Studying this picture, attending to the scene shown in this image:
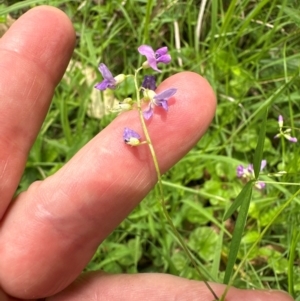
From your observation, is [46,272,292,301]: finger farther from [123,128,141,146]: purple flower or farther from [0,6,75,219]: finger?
[123,128,141,146]: purple flower

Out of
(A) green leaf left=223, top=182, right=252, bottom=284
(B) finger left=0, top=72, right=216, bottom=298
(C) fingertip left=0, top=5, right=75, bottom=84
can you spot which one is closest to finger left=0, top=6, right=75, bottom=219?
(C) fingertip left=0, top=5, right=75, bottom=84

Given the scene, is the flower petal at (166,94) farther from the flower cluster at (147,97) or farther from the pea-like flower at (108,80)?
the pea-like flower at (108,80)

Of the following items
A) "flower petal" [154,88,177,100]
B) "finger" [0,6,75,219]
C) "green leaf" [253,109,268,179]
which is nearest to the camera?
"green leaf" [253,109,268,179]

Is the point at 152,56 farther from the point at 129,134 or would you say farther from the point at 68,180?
the point at 68,180

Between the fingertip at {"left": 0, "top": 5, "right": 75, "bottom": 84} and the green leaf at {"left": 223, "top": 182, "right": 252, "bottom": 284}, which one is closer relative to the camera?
the green leaf at {"left": 223, "top": 182, "right": 252, "bottom": 284}

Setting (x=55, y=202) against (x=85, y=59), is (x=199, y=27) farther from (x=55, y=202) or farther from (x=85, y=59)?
(x=55, y=202)

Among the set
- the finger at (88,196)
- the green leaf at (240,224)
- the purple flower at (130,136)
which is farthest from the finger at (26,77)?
the green leaf at (240,224)

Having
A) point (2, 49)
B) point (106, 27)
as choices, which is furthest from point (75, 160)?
point (106, 27)

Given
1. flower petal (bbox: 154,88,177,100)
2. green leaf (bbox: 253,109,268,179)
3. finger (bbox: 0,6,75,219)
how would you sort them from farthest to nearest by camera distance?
1. finger (bbox: 0,6,75,219)
2. flower petal (bbox: 154,88,177,100)
3. green leaf (bbox: 253,109,268,179)

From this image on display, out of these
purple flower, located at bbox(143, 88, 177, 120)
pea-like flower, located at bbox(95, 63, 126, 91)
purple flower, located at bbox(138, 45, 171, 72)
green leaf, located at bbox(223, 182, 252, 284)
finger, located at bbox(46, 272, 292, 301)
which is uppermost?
purple flower, located at bbox(138, 45, 171, 72)
